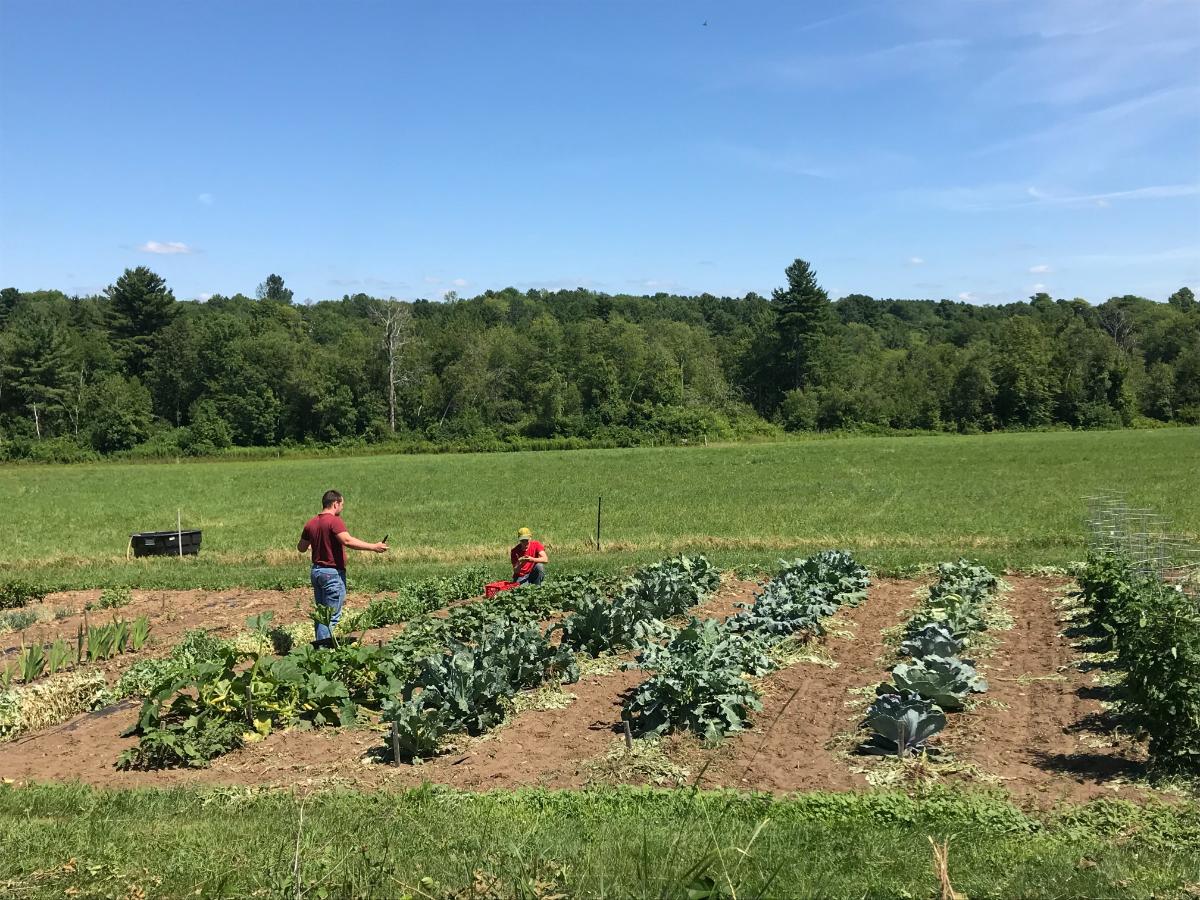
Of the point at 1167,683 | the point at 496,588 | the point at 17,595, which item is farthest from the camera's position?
the point at 17,595

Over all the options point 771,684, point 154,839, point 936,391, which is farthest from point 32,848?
point 936,391

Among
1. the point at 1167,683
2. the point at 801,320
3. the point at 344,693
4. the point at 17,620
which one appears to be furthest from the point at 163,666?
the point at 801,320

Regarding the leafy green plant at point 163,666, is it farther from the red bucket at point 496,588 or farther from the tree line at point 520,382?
the tree line at point 520,382

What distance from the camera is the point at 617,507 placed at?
90.6ft

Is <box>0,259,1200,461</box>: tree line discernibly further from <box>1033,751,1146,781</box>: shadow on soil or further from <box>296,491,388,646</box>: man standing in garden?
<box>1033,751,1146,781</box>: shadow on soil

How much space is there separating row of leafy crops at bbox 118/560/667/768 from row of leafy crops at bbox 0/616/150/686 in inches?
52.1

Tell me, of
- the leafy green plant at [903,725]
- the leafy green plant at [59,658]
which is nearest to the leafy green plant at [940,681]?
the leafy green plant at [903,725]

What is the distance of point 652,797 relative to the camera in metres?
5.46

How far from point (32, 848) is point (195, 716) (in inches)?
96.1

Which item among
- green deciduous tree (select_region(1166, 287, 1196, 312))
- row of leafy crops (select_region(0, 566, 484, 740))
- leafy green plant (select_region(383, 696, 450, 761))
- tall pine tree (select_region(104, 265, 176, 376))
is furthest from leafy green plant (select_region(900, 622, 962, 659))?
green deciduous tree (select_region(1166, 287, 1196, 312))

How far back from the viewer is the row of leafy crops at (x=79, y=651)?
29.8ft

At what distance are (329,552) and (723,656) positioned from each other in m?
4.88

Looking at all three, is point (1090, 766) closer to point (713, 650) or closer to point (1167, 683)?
point (1167, 683)

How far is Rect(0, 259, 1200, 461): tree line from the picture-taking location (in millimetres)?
75000
